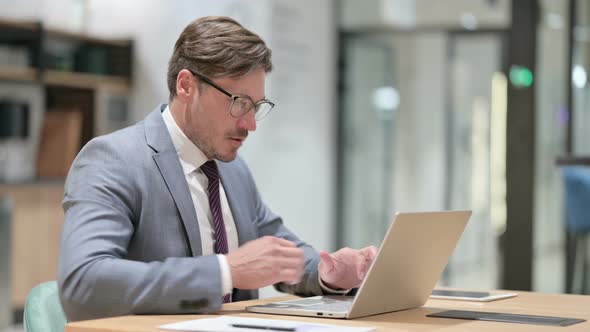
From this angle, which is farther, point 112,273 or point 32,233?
point 32,233

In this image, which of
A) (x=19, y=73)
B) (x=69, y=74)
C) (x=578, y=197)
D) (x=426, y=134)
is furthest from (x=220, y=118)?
(x=426, y=134)

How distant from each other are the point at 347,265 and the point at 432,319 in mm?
360

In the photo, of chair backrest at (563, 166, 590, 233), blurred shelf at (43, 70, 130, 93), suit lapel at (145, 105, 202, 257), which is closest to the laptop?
suit lapel at (145, 105, 202, 257)

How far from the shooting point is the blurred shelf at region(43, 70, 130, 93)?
648cm

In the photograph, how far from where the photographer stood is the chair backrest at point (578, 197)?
5258mm

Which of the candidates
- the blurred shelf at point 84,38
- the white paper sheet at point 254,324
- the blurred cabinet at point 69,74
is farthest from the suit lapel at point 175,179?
the blurred shelf at point 84,38

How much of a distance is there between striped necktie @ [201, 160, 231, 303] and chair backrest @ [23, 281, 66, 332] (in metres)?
0.38

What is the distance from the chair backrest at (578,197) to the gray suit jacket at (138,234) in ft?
10.6

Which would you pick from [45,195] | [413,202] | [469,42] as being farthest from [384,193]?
[45,195]

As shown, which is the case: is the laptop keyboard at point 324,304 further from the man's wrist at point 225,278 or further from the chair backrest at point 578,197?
the chair backrest at point 578,197

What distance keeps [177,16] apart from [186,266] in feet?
17.7

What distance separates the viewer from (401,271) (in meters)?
1.89

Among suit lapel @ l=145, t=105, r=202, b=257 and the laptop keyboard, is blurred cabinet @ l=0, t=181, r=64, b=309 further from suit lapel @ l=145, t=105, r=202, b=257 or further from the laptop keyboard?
the laptop keyboard

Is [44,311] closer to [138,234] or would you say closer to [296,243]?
[138,234]
